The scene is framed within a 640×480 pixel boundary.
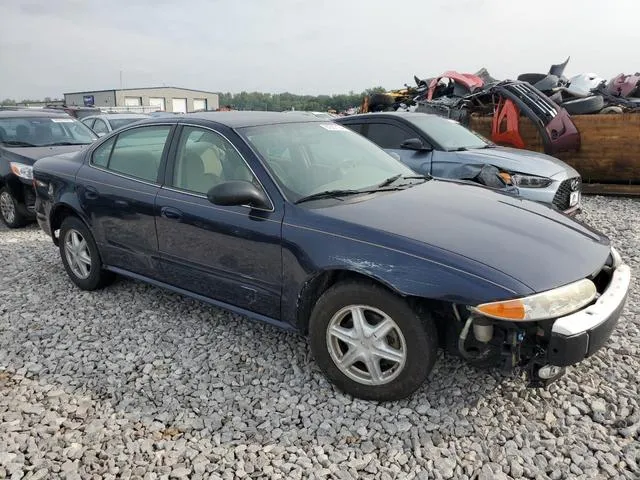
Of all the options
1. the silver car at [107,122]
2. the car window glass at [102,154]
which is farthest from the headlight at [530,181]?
the silver car at [107,122]

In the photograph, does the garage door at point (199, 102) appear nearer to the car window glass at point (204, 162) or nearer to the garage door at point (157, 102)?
the garage door at point (157, 102)

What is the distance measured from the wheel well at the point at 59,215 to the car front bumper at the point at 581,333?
13.1 feet

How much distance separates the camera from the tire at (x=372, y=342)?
2633mm

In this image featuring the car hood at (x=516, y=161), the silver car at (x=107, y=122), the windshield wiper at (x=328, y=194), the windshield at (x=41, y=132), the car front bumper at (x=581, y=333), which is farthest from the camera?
the silver car at (x=107, y=122)

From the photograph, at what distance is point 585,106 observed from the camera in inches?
368

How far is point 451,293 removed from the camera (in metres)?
2.48

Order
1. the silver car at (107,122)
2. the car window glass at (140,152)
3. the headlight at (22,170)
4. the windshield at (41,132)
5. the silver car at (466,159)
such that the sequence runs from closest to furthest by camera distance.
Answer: the car window glass at (140,152) → the silver car at (466,159) → the headlight at (22,170) → the windshield at (41,132) → the silver car at (107,122)

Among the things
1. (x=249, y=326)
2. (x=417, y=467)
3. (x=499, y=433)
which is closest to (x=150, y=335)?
(x=249, y=326)

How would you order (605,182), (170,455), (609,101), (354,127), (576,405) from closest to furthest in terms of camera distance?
(170,455) < (576,405) < (354,127) < (605,182) < (609,101)

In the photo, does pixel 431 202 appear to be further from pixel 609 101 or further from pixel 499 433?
pixel 609 101

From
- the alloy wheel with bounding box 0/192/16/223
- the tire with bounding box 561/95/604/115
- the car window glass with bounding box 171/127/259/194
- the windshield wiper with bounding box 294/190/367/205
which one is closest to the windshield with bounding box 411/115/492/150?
the tire with bounding box 561/95/604/115

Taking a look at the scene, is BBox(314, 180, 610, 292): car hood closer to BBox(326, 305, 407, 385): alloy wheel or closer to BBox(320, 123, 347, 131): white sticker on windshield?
BBox(326, 305, 407, 385): alloy wheel

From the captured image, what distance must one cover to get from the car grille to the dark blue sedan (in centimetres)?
278

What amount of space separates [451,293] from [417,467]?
844 millimetres
